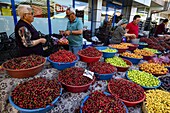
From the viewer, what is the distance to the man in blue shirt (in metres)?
2.28

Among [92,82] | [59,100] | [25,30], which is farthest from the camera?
[25,30]

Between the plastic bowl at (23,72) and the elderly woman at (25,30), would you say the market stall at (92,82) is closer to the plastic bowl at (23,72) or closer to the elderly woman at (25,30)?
the plastic bowl at (23,72)

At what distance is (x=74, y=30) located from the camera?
245 centimetres

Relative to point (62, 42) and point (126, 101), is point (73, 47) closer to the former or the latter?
point (62, 42)

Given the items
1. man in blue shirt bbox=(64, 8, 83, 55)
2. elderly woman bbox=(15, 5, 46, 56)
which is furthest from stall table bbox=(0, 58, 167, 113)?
man in blue shirt bbox=(64, 8, 83, 55)

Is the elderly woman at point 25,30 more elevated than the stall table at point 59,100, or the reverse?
the elderly woman at point 25,30

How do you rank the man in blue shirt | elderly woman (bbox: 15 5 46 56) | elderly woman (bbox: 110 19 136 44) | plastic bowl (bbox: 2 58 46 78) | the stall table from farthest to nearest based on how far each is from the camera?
elderly woman (bbox: 110 19 136 44), the man in blue shirt, elderly woman (bbox: 15 5 46 56), plastic bowl (bbox: 2 58 46 78), the stall table

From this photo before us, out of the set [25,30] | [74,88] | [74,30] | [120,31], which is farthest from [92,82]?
[120,31]

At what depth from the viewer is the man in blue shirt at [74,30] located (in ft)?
7.47

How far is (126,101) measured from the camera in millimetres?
1142

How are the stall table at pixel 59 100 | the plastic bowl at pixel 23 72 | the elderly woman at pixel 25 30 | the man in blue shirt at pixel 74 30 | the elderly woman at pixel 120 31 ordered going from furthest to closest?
the elderly woman at pixel 120 31 < the man in blue shirt at pixel 74 30 < the elderly woman at pixel 25 30 < the plastic bowl at pixel 23 72 < the stall table at pixel 59 100

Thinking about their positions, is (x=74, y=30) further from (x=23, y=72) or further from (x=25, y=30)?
(x=23, y=72)

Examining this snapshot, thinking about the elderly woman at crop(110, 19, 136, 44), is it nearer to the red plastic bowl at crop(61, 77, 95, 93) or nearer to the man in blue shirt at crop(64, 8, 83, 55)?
the man in blue shirt at crop(64, 8, 83, 55)

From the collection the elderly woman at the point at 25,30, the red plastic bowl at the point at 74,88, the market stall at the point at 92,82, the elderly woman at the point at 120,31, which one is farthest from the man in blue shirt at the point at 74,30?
the red plastic bowl at the point at 74,88
